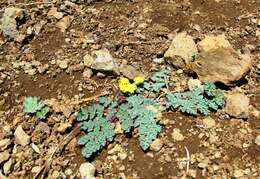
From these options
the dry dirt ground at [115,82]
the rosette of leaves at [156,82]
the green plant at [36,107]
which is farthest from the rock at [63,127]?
the rosette of leaves at [156,82]

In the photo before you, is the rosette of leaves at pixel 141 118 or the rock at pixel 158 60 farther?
the rock at pixel 158 60

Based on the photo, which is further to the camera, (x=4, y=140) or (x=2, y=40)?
(x=2, y=40)

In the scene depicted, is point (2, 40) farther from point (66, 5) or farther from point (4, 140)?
point (4, 140)

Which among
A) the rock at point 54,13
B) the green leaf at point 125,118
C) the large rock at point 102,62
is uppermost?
the rock at point 54,13

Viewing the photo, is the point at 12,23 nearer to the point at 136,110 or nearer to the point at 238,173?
the point at 136,110

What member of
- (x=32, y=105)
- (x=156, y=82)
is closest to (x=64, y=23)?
(x=32, y=105)

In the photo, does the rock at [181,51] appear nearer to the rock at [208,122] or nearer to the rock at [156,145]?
the rock at [208,122]

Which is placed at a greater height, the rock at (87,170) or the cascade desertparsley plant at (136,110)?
the cascade desertparsley plant at (136,110)

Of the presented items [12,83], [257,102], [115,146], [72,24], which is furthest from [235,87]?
[12,83]
